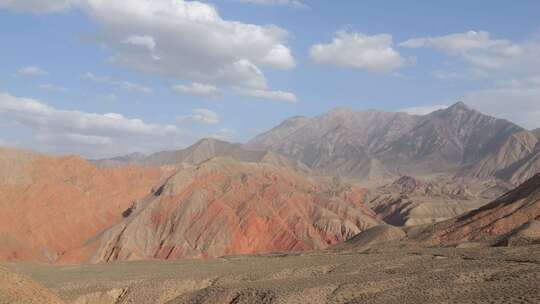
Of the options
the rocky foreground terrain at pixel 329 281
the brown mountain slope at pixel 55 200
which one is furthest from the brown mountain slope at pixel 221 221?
the rocky foreground terrain at pixel 329 281

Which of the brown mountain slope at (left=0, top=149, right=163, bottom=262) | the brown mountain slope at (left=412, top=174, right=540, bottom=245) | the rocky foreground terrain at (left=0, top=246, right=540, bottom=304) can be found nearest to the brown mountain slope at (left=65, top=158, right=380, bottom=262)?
the brown mountain slope at (left=0, top=149, right=163, bottom=262)

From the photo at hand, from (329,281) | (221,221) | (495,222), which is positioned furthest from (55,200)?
(329,281)

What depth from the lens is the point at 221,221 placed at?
122375mm

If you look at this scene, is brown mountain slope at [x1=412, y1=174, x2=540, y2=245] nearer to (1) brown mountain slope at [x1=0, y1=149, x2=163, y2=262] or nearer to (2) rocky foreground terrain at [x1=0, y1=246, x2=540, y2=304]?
(2) rocky foreground terrain at [x1=0, y1=246, x2=540, y2=304]

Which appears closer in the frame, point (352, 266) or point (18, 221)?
point (352, 266)

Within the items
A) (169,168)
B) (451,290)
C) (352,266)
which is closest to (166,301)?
(352,266)

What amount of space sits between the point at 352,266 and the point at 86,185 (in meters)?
103

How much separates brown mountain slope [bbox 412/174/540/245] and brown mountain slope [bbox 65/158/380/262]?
41.7 metres

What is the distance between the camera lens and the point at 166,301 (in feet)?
145

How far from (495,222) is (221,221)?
2485 inches

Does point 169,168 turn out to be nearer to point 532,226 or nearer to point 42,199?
point 42,199

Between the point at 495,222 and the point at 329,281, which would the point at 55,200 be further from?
the point at 329,281

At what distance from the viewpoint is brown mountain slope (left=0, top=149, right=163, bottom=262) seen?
111725mm

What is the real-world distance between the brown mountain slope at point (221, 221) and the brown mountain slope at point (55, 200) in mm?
7525
